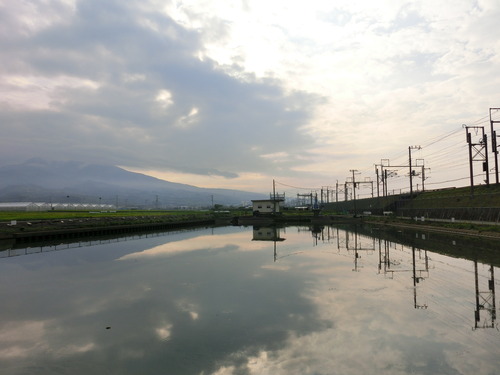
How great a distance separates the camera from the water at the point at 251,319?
8641 mm

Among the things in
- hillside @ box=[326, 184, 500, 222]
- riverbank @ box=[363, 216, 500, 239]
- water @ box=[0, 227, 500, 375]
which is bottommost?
water @ box=[0, 227, 500, 375]

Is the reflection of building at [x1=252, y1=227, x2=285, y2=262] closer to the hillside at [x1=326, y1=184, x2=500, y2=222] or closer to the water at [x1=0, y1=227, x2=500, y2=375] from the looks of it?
the water at [x1=0, y1=227, x2=500, y2=375]

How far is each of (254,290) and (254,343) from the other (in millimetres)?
6440

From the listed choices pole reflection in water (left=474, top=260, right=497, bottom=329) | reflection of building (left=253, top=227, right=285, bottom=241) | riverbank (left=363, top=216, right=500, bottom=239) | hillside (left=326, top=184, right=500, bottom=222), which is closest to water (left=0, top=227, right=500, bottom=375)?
pole reflection in water (left=474, top=260, right=497, bottom=329)

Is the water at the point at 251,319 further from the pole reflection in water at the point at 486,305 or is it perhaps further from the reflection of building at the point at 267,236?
the reflection of building at the point at 267,236

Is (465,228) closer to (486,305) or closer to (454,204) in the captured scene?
(454,204)

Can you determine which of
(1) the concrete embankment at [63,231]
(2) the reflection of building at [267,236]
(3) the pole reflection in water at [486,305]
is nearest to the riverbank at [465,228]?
(3) the pole reflection in water at [486,305]

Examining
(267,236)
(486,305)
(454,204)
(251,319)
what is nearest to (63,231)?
(267,236)

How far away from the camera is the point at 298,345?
9.64 m

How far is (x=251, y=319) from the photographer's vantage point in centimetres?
1186

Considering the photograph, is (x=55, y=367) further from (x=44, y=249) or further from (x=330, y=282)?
(x=44, y=249)

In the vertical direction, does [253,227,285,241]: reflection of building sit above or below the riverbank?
below

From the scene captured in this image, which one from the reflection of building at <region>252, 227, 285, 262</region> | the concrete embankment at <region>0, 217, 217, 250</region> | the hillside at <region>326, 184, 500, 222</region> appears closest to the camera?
the concrete embankment at <region>0, 217, 217, 250</region>

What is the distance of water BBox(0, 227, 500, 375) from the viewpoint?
28.3 feet
